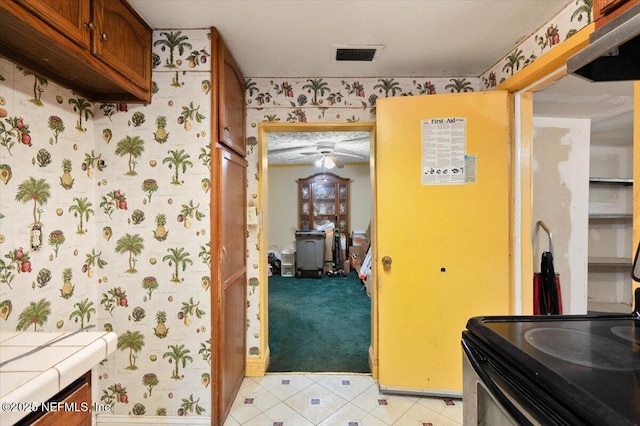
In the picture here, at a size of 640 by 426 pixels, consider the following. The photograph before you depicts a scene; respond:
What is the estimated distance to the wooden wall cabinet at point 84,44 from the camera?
2.90 ft

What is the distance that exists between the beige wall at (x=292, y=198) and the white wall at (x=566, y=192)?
11.4 feet

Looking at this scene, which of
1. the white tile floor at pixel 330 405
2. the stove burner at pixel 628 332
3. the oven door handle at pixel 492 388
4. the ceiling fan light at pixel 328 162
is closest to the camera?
the oven door handle at pixel 492 388

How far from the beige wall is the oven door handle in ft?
16.2

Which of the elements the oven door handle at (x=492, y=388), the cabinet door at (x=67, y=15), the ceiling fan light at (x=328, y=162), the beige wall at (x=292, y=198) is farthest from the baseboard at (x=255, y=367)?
the beige wall at (x=292, y=198)

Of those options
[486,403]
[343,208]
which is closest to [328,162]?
[343,208]

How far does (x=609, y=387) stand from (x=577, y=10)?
5.24ft

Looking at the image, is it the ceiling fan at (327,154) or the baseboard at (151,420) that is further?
the ceiling fan at (327,154)

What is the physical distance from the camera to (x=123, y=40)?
127cm

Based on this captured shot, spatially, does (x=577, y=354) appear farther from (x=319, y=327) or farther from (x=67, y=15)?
(x=319, y=327)

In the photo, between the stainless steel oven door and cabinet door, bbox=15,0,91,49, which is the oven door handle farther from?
cabinet door, bbox=15,0,91,49

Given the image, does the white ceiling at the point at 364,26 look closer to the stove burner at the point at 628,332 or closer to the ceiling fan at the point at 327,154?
the stove burner at the point at 628,332

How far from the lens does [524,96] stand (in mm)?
1686

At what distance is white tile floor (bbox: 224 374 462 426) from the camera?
5.31 feet

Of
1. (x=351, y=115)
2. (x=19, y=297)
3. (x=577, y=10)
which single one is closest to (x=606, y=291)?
(x=577, y=10)
